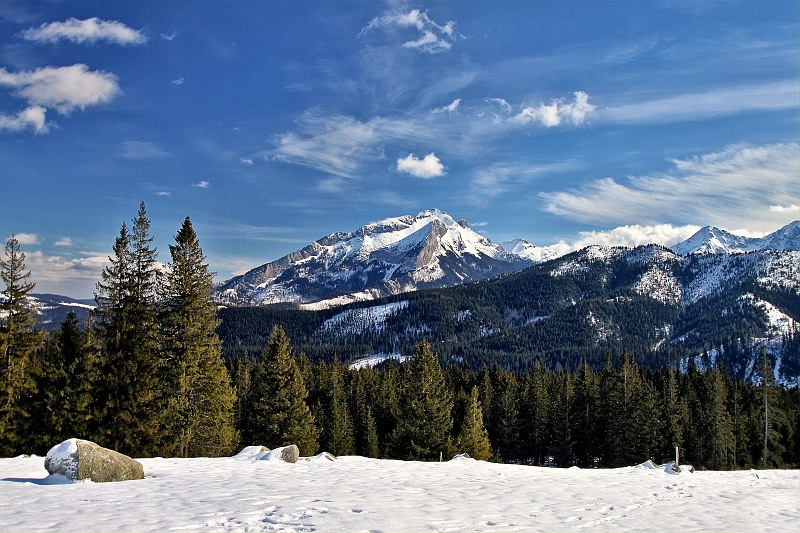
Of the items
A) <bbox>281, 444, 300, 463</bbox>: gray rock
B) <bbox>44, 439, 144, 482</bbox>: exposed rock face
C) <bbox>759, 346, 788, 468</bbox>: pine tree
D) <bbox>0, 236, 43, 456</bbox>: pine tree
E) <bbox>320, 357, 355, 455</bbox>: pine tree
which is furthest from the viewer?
<bbox>759, 346, 788, 468</bbox>: pine tree

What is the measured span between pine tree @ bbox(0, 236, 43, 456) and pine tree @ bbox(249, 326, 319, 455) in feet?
49.7

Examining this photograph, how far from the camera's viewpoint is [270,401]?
3794 cm

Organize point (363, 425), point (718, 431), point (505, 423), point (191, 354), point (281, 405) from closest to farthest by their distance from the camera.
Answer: point (191, 354) → point (281, 405) → point (718, 431) → point (363, 425) → point (505, 423)

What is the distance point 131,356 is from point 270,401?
42.7 feet

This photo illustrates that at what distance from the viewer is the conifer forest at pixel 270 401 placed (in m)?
26.5

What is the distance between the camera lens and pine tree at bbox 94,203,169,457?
1046 inches

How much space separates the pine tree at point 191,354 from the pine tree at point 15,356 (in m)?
6.83

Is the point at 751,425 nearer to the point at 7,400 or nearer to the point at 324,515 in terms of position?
the point at 324,515

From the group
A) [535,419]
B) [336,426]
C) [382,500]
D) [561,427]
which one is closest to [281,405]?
[336,426]

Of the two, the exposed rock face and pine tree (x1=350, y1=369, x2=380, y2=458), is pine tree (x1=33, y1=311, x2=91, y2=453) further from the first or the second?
pine tree (x1=350, y1=369, x2=380, y2=458)

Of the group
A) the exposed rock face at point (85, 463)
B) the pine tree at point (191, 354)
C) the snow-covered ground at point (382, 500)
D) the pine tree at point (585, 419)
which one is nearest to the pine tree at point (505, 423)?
the pine tree at point (585, 419)

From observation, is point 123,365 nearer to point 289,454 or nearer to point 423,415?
point 289,454

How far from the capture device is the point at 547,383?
2857 inches

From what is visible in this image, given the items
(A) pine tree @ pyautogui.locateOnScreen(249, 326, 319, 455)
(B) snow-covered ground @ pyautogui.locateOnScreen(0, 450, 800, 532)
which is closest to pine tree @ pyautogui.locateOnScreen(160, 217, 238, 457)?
(A) pine tree @ pyautogui.locateOnScreen(249, 326, 319, 455)
